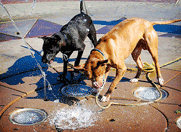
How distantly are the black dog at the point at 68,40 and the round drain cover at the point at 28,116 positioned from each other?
3.46 ft

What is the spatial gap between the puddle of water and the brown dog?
1.54 feet

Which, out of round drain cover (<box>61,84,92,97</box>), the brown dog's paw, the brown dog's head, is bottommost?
round drain cover (<box>61,84,92,97</box>)

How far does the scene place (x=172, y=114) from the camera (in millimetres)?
3492

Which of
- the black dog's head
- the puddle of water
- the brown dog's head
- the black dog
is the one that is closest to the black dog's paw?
the black dog

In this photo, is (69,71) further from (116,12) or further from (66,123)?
(116,12)

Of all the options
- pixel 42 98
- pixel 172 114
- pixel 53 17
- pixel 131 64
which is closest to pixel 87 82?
pixel 42 98

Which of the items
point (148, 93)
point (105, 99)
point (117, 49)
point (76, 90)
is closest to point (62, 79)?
point (76, 90)

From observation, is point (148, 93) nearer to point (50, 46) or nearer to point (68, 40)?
point (68, 40)

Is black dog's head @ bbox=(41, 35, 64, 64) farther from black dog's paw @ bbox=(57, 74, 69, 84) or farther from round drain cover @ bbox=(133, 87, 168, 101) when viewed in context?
round drain cover @ bbox=(133, 87, 168, 101)

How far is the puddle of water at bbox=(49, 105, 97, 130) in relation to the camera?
332 centimetres

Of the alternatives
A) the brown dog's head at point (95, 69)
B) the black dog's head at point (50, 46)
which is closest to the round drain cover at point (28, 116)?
the brown dog's head at point (95, 69)

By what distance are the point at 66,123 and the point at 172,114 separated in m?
1.66

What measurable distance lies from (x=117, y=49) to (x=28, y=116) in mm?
1887

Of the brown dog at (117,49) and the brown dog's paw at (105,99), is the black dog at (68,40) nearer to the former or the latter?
the brown dog at (117,49)
